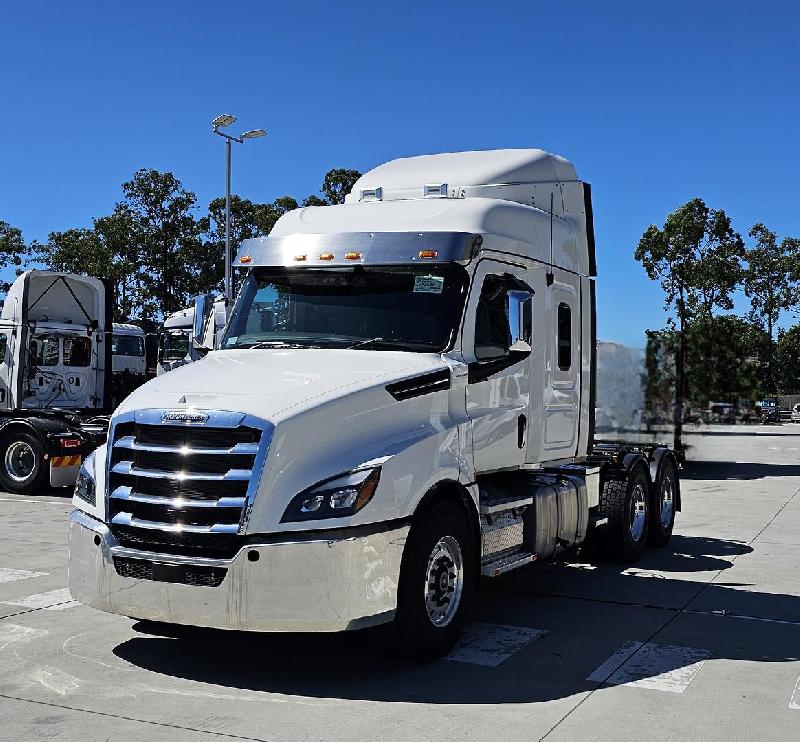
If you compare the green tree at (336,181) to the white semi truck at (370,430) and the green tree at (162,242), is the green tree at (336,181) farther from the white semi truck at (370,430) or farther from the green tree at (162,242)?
the white semi truck at (370,430)

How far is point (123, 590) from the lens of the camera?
5883 mm

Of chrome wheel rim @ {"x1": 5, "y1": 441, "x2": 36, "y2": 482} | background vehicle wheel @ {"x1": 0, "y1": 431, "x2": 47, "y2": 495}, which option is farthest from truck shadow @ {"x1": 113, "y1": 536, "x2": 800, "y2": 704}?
chrome wheel rim @ {"x1": 5, "y1": 441, "x2": 36, "y2": 482}

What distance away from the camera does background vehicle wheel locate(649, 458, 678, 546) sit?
11.1 meters

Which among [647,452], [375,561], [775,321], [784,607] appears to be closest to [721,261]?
[775,321]

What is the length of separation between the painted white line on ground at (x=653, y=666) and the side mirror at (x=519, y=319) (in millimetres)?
2221

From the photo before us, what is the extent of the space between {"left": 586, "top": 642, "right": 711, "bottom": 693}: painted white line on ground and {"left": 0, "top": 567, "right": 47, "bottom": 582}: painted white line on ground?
5.37 meters

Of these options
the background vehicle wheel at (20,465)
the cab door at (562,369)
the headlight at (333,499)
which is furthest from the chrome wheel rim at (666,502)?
the background vehicle wheel at (20,465)

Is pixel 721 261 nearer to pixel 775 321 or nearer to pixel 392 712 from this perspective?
pixel 775 321

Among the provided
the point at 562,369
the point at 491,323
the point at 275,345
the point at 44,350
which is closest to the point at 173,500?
the point at 275,345

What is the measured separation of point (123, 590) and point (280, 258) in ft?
8.95

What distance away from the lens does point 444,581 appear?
6.48m

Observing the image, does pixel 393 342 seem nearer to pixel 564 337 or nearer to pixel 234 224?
pixel 564 337

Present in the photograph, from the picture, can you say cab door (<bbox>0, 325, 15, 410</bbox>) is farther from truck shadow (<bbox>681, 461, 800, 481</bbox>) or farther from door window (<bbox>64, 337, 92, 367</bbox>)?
truck shadow (<bbox>681, 461, 800, 481</bbox>)

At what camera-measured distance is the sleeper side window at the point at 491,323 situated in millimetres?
7094
